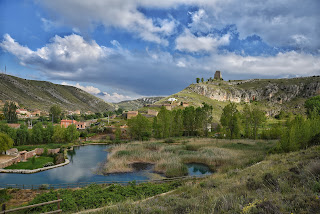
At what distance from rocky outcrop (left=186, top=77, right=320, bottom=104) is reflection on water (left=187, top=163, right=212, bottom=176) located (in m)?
119

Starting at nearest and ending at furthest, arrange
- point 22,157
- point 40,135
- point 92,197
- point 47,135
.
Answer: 1. point 92,197
2. point 22,157
3. point 40,135
4. point 47,135

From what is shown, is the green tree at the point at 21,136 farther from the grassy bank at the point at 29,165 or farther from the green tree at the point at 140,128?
the green tree at the point at 140,128

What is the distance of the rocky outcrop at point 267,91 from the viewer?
143m

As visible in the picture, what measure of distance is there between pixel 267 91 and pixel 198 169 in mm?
157371

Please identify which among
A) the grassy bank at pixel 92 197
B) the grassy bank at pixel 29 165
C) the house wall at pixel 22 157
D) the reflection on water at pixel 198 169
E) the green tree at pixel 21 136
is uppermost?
the green tree at pixel 21 136

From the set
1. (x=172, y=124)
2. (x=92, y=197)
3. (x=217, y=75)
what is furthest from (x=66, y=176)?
(x=217, y=75)

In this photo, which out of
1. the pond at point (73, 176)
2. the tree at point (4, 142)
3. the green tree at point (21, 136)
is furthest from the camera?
the green tree at point (21, 136)

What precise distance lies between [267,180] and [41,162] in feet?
109

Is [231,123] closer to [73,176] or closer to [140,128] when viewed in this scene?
[140,128]

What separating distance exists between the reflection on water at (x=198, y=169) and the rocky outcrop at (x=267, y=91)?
391ft

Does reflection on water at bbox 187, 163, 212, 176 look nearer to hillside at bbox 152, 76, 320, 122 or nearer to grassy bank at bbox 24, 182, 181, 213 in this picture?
grassy bank at bbox 24, 182, 181, 213

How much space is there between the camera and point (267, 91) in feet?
520

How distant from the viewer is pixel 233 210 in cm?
639

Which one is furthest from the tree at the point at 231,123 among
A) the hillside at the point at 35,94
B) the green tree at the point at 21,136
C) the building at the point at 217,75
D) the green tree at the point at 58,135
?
the building at the point at 217,75
